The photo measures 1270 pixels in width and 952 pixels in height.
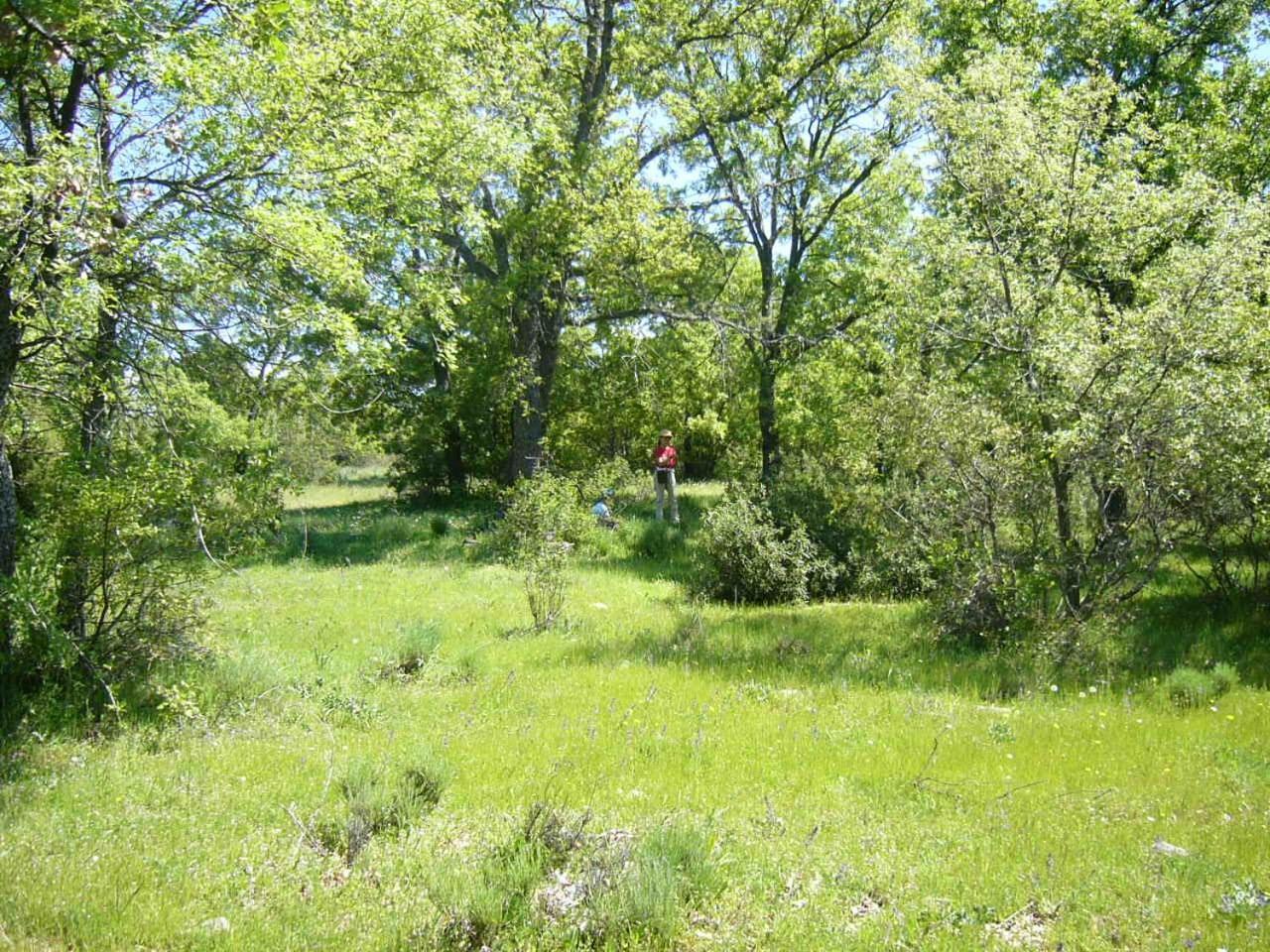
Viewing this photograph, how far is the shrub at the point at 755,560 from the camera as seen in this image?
13719mm

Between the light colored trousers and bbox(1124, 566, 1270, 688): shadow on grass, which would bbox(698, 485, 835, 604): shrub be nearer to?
bbox(1124, 566, 1270, 688): shadow on grass

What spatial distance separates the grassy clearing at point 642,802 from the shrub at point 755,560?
3331mm

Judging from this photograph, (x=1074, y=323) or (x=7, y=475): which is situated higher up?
(x=1074, y=323)

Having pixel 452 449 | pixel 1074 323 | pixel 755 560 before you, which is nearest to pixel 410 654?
pixel 755 560

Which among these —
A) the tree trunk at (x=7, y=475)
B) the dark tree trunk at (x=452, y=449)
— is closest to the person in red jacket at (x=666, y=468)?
the dark tree trunk at (x=452, y=449)

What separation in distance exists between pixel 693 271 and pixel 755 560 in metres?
7.87

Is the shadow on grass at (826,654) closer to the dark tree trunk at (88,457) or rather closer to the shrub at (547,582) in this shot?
the shrub at (547,582)

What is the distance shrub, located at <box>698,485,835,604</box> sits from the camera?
1372 centimetres

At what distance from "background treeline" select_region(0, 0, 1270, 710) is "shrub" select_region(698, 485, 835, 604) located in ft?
0.22

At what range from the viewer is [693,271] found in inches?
738

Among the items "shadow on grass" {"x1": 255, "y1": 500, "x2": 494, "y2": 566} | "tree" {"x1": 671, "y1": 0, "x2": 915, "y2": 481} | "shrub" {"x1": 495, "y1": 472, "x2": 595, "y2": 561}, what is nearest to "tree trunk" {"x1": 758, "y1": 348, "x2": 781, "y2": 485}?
"tree" {"x1": 671, "y1": 0, "x2": 915, "y2": 481}

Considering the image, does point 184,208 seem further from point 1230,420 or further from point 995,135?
point 1230,420

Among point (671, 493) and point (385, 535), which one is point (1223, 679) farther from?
point (385, 535)

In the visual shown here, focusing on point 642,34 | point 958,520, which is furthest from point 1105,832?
point 642,34
